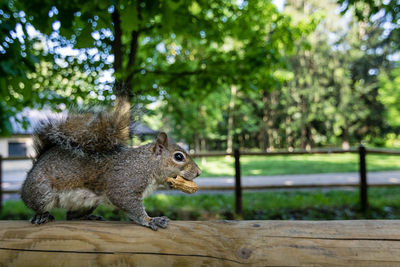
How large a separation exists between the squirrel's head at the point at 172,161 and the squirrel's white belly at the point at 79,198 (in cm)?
28

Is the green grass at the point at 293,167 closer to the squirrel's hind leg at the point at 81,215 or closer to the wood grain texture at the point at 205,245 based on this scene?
the squirrel's hind leg at the point at 81,215

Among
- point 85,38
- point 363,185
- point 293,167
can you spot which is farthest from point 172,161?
point 293,167

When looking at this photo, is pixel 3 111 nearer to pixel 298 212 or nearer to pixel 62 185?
pixel 62 185

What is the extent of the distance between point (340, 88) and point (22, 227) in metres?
24.7

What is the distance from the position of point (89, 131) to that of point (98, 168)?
160 mm

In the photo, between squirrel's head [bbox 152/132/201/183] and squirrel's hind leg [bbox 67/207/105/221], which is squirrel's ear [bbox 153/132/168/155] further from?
squirrel's hind leg [bbox 67/207/105/221]

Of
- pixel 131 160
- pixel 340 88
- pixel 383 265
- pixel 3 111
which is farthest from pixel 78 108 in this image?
pixel 340 88

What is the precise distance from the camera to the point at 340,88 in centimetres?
2264

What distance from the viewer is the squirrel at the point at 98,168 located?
3.92ft

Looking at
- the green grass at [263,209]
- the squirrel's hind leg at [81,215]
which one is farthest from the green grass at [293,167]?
the squirrel's hind leg at [81,215]

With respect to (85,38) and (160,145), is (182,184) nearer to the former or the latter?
(160,145)

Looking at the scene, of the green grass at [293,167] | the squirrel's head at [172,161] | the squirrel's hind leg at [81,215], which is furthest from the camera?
the green grass at [293,167]

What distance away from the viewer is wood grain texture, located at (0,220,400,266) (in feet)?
3.61

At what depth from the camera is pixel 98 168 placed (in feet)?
4.02
